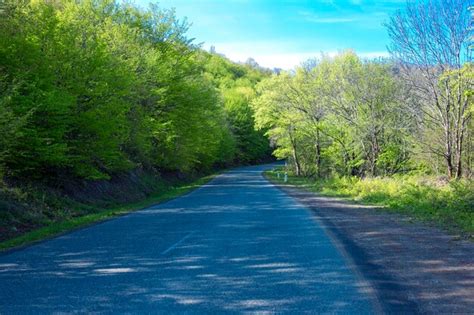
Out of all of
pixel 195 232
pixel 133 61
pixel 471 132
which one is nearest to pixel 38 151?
pixel 195 232

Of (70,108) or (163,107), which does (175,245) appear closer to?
(70,108)

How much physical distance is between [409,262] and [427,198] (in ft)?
32.9

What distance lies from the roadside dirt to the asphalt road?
39 cm

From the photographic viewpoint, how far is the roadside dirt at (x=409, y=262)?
630 centimetres

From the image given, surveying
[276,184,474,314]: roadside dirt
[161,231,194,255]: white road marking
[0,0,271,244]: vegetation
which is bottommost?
[276,184,474,314]: roadside dirt

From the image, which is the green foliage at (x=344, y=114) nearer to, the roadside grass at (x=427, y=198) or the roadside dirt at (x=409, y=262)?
the roadside grass at (x=427, y=198)

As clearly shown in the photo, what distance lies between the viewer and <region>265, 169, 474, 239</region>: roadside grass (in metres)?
14.0

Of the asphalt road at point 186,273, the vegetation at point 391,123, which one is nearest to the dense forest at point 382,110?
the vegetation at point 391,123

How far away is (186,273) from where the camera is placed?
304 inches

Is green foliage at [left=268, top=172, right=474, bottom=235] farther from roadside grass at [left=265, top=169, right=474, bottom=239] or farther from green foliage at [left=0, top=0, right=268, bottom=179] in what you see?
green foliage at [left=0, top=0, right=268, bottom=179]

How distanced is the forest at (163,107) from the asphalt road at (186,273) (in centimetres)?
472

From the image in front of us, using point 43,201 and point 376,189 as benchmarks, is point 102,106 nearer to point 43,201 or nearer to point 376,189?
point 43,201

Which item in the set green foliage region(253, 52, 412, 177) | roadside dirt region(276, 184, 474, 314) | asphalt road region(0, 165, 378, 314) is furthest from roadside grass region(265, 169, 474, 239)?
green foliage region(253, 52, 412, 177)

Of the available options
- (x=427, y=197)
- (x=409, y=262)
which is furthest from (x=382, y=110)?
(x=409, y=262)
